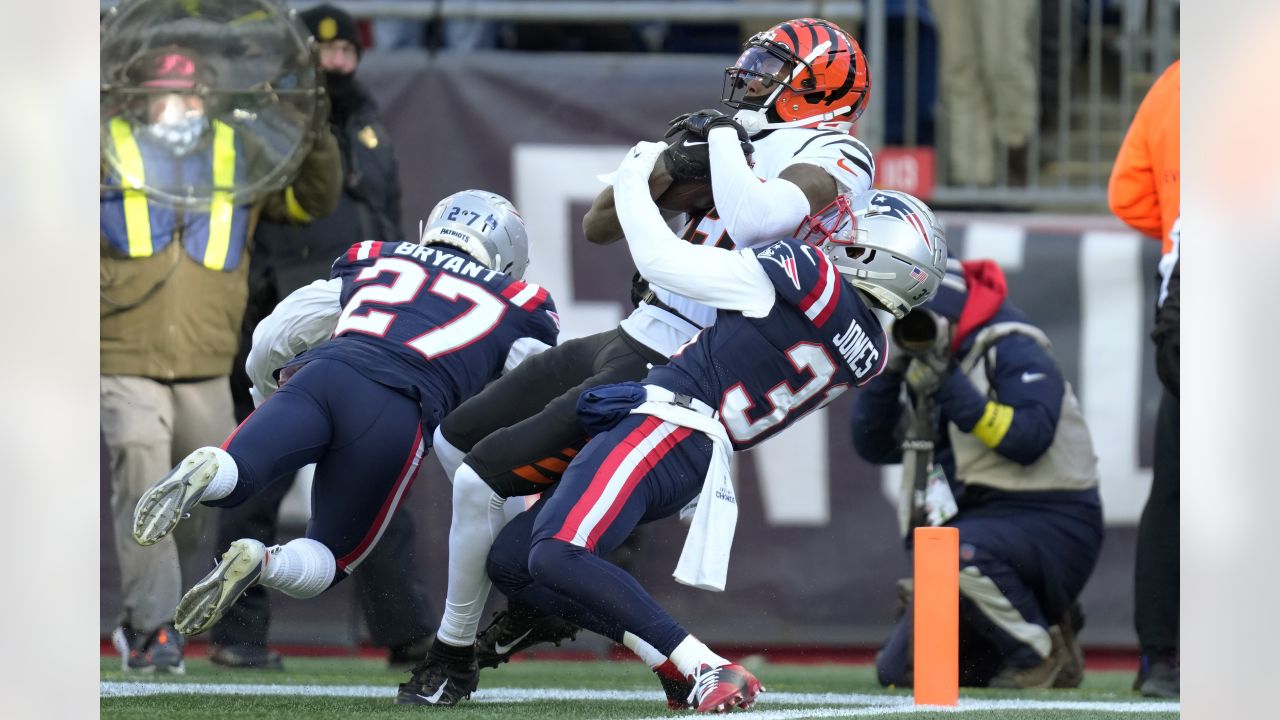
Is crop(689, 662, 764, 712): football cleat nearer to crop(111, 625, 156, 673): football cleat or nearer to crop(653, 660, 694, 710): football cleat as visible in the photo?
crop(653, 660, 694, 710): football cleat

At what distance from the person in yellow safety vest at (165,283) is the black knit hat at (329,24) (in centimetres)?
33

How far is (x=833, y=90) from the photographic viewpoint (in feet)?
14.1

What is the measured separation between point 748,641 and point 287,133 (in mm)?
2292

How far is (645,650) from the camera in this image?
3775 millimetres

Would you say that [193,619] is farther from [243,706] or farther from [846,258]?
[846,258]

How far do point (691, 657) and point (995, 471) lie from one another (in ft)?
6.87

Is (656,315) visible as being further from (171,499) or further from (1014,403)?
(1014,403)

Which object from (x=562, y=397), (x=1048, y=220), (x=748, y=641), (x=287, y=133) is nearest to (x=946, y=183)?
Result: (x=1048, y=220)

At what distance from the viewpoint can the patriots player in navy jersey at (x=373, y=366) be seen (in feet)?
13.5

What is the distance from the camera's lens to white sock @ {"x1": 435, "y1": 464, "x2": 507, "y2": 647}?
4180 millimetres

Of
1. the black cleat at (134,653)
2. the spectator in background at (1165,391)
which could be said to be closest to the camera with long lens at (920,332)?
the spectator in background at (1165,391)

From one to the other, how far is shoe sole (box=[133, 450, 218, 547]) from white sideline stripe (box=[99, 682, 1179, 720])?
1.98ft

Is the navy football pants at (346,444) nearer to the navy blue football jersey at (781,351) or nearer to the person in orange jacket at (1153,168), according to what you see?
the navy blue football jersey at (781,351)
